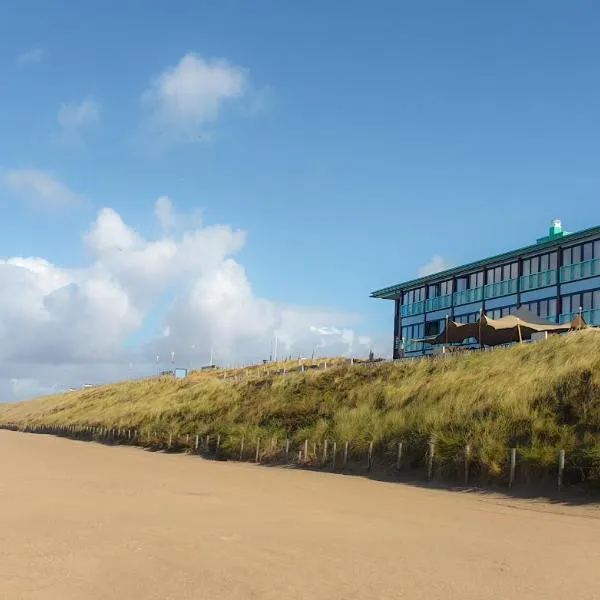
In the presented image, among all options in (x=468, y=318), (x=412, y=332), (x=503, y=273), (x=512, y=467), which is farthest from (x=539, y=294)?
(x=512, y=467)

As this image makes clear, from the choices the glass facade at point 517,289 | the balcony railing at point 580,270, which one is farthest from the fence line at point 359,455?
the balcony railing at point 580,270

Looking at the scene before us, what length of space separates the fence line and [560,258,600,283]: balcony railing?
2007 centimetres

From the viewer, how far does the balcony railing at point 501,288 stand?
A: 149ft

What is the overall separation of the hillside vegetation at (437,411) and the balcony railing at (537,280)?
41.5 feet

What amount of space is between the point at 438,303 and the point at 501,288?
23.4 feet

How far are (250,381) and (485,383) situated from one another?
22303 millimetres

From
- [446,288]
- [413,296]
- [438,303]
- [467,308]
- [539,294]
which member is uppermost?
[446,288]

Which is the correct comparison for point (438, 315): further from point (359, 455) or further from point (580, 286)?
point (359, 455)

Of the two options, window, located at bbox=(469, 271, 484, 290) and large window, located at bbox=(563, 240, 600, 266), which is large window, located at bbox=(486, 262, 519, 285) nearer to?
window, located at bbox=(469, 271, 484, 290)

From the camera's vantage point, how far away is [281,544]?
32.6 feet

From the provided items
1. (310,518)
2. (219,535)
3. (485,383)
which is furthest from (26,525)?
(485,383)

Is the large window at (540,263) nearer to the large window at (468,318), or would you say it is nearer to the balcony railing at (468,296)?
the balcony railing at (468,296)

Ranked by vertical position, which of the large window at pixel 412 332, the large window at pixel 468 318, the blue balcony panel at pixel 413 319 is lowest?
the large window at pixel 412 332

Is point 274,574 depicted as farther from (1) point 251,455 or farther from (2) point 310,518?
(1) point 251,455
